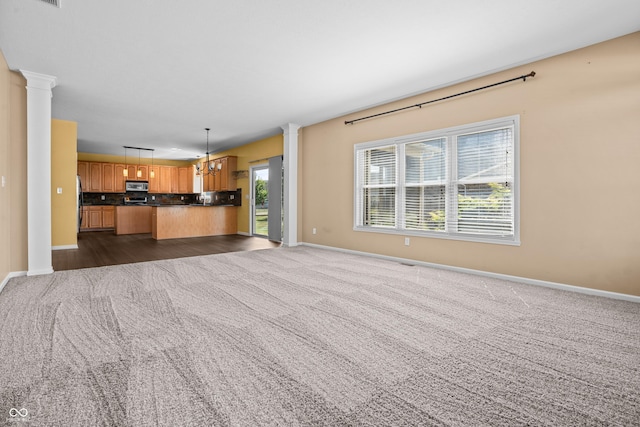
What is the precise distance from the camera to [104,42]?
3.29 m

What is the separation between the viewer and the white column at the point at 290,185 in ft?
22.5

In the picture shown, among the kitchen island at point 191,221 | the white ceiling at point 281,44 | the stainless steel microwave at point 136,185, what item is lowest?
the kitchen island at point 191,221

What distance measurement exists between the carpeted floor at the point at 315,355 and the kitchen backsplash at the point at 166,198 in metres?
6.22

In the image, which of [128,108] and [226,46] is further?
[128,108]

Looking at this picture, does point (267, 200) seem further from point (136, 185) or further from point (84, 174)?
point (84, 174)

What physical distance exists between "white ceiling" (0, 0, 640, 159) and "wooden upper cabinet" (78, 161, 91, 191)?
568 centimetres

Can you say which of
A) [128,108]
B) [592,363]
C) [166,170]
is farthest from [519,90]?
[166,170]

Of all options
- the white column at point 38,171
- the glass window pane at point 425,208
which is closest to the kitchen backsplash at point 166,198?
the white column at point 38,171

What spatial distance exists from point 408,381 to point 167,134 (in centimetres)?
802

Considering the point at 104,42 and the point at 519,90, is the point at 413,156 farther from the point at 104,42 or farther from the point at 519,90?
the point at 104,42

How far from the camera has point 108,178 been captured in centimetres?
1055

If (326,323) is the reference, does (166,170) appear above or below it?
above

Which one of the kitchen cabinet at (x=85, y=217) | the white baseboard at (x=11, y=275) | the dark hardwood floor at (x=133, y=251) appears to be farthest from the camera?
the kitchen cabinet at (x=85, y=217)

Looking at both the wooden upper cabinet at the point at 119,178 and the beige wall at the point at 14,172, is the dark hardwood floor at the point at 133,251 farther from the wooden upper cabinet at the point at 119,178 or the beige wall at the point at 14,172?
the wooden upper cabinet at the point at 119,178
